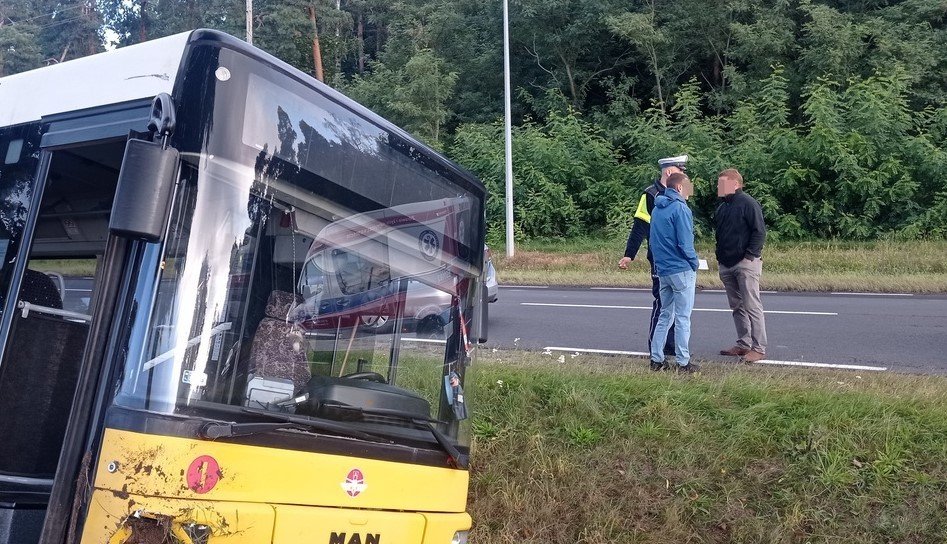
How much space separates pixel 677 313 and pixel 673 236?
0.63 meters

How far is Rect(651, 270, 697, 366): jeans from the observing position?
6621 millimetres

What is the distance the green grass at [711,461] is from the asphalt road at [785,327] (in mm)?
2141

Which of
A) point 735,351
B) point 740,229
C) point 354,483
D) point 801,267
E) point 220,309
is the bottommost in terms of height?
point 354,483

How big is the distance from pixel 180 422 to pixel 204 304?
392 mm

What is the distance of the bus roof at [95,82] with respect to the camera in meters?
2.88

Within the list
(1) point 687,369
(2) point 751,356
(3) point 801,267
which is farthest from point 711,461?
(3) point 801,267

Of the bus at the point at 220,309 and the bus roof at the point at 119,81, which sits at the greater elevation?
the bus roof at the point at 119,81

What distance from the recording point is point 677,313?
21.9 ft

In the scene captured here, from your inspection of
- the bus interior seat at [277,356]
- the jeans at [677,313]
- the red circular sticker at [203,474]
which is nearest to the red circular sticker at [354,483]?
the bus interior seat at [277,356]

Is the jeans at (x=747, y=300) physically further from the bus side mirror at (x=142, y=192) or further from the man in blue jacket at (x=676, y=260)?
the bus side mirror at (x=142, y=192)

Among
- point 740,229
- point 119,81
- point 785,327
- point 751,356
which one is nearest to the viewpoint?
point 119,81

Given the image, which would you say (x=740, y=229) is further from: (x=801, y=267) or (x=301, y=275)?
(x=801, y=267)

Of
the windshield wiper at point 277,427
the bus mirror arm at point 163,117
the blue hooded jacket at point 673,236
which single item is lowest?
the windshield wiper at point 277,427

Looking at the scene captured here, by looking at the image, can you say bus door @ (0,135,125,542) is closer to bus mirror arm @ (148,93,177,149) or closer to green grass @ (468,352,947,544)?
bus mirror arm @ (148,93,177,149)
